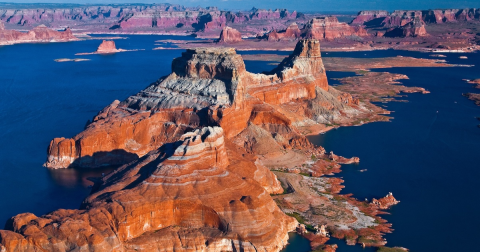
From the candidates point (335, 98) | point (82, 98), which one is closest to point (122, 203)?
point (335, 98)

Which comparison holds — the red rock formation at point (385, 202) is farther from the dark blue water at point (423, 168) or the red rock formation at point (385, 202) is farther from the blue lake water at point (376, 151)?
the blue lake water at point (376, 151)

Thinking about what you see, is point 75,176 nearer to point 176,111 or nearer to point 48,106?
point 176,111

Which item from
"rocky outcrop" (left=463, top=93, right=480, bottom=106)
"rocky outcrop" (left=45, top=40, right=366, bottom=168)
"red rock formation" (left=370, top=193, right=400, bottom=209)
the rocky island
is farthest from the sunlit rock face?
"rocky outcrop" (left=463, top=93, right=480, bottom=106)

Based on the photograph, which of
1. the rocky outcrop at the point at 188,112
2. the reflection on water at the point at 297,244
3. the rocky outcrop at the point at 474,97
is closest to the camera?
the reflection on water at the point at 297,244

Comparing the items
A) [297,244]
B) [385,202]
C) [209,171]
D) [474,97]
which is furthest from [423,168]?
[474,97]

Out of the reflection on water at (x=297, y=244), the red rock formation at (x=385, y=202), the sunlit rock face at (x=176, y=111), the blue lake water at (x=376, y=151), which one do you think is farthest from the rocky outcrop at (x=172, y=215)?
the sunlit rock face at (x=176, y=111)

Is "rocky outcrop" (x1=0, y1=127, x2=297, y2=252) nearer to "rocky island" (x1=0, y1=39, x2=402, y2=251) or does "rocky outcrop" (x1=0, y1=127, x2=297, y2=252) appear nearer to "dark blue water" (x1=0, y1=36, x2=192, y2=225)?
"rocky island" (x1=0, y1=39, x2=402, y2=251)

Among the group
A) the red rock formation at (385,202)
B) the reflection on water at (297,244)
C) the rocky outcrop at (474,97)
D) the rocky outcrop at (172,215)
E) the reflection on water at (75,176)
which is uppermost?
the rocky outcrop at (172,215)
